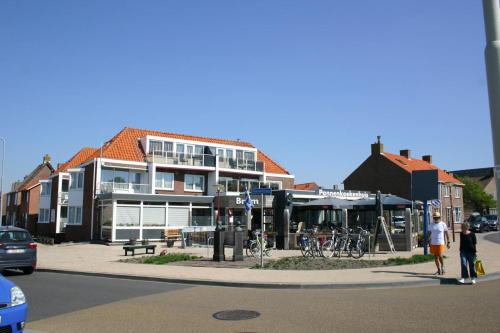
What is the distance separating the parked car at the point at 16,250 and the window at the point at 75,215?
2459 cm

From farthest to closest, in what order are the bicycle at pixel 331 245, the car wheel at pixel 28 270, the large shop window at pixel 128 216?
the large shop window at pixel 128 216 → the bicycle at pixel 331 245 → the car wheel at pixel 28 270

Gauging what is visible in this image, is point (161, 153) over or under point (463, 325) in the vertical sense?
over

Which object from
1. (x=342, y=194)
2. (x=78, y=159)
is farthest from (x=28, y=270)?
(x=78, y=159)

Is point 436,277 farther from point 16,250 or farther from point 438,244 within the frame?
point 16,250

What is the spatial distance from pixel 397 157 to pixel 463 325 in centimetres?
5544

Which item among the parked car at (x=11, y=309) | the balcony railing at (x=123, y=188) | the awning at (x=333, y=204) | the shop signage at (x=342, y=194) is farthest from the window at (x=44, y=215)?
the parked car at (x=11, y=309)

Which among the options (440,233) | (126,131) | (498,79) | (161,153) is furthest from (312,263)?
(126,131)

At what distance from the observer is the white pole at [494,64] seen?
3.90 meters

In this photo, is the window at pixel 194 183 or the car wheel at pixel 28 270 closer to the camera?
the car wheel at pixel 28 270

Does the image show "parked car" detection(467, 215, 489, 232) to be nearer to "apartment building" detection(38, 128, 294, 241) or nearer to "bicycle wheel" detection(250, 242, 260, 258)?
"apartment building" detection(38, 128, 294, 241)

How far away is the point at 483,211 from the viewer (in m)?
76.5

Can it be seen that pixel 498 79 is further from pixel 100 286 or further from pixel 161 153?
pixel 161 153

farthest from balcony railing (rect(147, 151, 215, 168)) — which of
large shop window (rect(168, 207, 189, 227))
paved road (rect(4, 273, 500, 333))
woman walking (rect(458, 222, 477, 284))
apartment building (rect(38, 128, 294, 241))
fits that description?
woman walking (rect(458, 222, 477, 284))

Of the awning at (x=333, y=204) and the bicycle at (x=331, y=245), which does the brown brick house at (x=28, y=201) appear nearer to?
the awning at (x=333, y=204)
